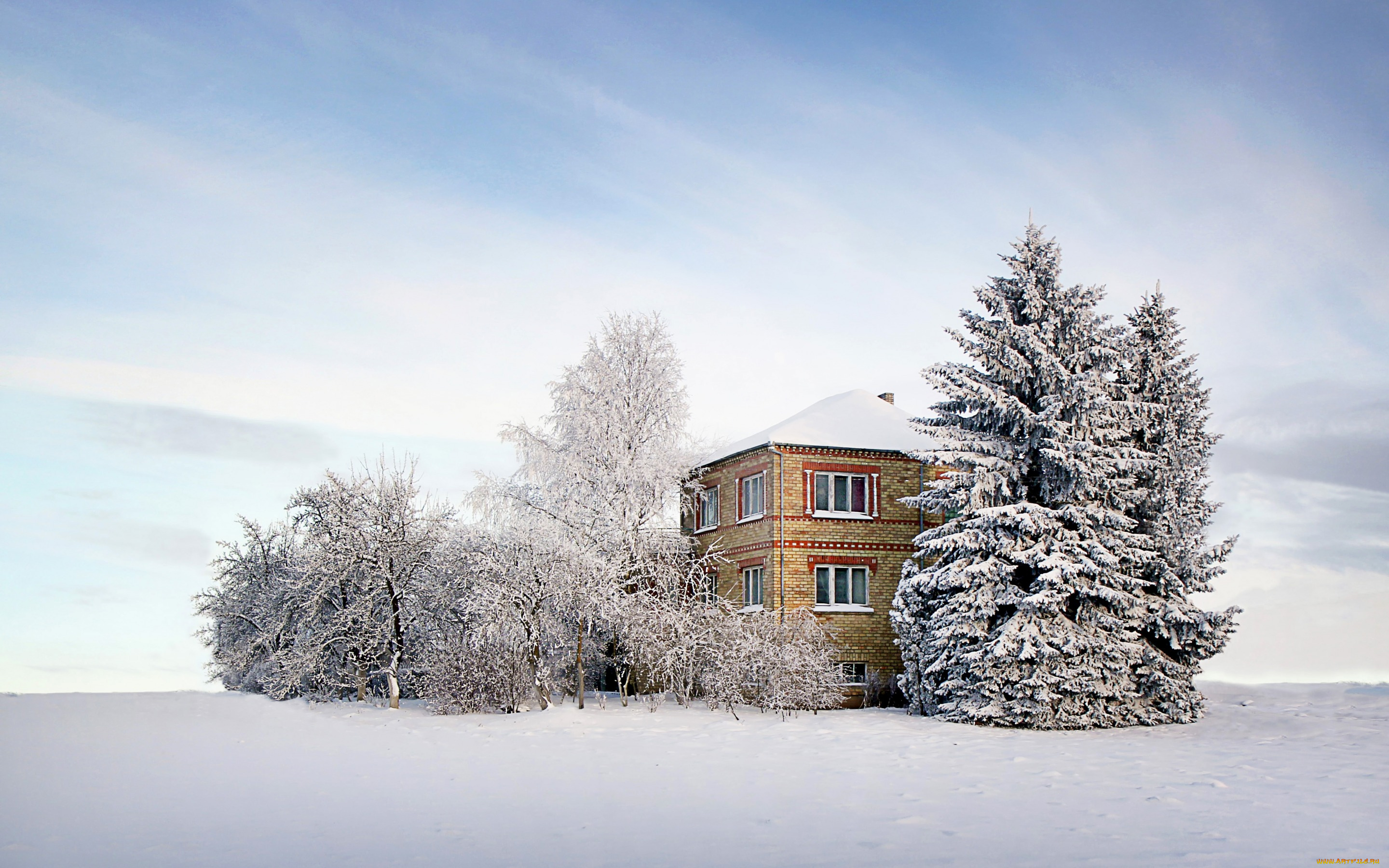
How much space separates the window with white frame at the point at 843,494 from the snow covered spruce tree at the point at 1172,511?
8332 mm

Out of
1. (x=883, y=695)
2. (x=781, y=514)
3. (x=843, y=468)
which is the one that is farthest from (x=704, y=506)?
(x=883, y=695)

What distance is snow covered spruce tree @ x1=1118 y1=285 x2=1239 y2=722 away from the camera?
23.2 meters

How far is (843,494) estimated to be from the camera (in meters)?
31.2

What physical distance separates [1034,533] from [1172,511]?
4.29 m

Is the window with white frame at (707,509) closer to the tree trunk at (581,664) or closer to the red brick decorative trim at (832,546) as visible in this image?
the red brick decorative trim at (832,546)

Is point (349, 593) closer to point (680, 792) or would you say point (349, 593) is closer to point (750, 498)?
point (750, 498)

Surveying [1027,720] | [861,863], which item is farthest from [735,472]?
[861,863]

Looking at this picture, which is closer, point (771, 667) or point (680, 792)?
point (680, 792)

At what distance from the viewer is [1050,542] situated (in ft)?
75.3

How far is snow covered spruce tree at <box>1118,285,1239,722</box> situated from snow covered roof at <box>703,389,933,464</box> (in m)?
6.43

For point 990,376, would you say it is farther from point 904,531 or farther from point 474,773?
point 474,773

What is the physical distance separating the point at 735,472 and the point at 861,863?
940 inches

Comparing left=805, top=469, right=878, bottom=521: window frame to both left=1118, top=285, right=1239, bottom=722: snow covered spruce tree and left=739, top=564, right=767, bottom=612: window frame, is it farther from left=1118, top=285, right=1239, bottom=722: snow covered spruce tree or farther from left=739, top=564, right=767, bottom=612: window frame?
left=1118, top=285, right=1239, bottom=722: snow covered spruce tree

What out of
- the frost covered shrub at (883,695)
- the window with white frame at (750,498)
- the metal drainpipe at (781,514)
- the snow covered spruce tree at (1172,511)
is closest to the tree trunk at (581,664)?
the metal drainpipe at (781,514)
